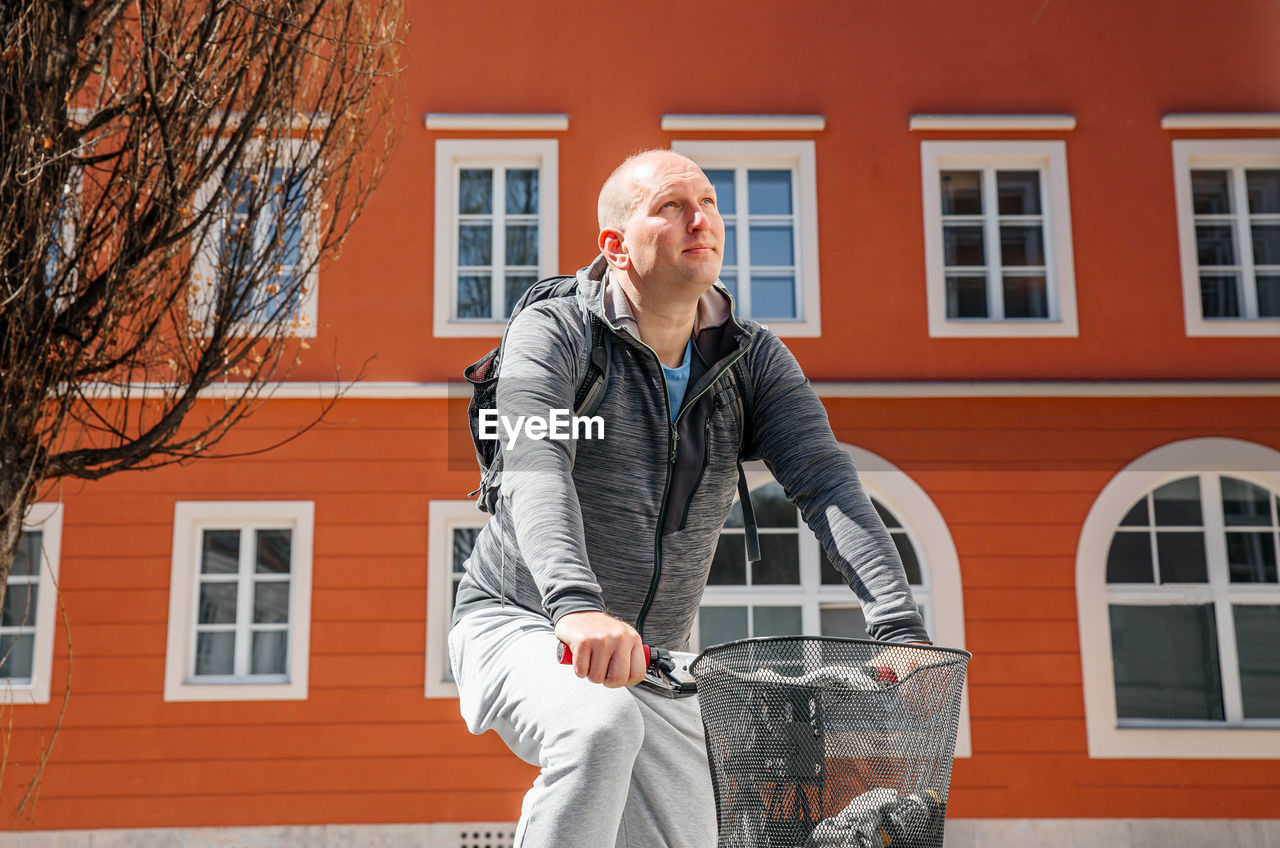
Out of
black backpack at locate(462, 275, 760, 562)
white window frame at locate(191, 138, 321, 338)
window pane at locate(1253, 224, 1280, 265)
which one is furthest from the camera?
window pane at locate(1253, 224, 1280, 265)

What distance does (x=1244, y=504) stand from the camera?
30.7ft

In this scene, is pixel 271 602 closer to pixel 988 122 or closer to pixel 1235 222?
pixel 988 122

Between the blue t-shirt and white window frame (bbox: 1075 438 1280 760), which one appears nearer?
the blue t-shirt

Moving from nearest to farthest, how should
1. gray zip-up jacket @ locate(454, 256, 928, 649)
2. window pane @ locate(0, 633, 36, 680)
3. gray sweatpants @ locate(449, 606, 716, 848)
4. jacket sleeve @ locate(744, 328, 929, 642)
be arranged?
gray sweatpants @ locate(449, 606, 716, 848) < jacket sleeve @ locate(744, 328, 929, 642) < gray zip-up jacket @ locate(454, 256, 928, 649) < window pane @ locate(0, 633, 36, 680)

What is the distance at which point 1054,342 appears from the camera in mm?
9484

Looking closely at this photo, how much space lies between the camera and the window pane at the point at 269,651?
9.02 metres

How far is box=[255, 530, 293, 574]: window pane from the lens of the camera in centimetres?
913

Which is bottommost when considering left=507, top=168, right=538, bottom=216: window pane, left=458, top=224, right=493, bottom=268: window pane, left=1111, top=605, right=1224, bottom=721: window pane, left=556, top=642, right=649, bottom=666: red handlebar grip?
left=1111, top=605, right=1224, bottom=721: window pane

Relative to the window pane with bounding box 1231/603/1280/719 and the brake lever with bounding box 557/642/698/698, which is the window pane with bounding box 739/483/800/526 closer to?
the window pane with bounding box 1231/603/1280/719

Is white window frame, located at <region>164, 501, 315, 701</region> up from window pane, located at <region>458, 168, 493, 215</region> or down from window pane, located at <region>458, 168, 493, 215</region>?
down

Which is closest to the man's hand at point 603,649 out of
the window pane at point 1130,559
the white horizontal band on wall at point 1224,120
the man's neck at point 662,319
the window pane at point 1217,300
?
the man's neck at point 662,319

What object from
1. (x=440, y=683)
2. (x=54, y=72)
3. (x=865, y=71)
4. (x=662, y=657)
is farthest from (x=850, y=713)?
(x=865, y=71)

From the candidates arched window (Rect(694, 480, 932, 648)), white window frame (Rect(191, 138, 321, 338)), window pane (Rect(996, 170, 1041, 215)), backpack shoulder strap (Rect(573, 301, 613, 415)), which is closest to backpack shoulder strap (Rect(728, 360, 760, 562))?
backpack shoulder strap (Rect(573, 301, 613, 415))

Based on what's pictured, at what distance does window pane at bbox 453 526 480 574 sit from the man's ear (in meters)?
6.97
